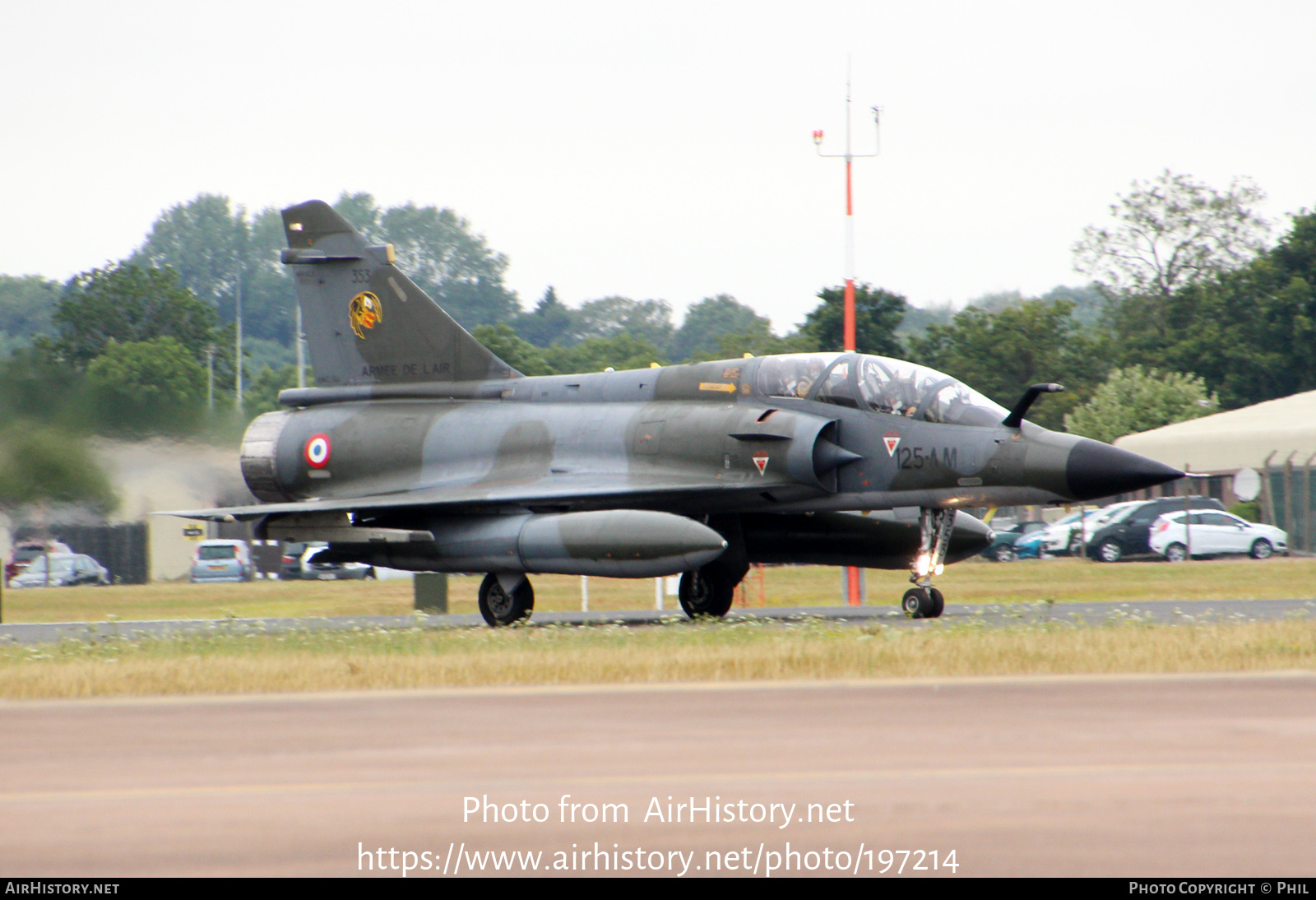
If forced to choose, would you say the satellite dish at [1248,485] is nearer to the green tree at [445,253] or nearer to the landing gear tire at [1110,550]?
the landing gear tire at [1110,550]

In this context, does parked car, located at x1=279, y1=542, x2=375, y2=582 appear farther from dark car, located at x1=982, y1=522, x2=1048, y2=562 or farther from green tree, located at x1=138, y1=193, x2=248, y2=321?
green tree, located at x1=138, y1=193, x2=248, y2=321

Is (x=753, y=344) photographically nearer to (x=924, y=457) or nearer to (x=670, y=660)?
(x=924, y=457)

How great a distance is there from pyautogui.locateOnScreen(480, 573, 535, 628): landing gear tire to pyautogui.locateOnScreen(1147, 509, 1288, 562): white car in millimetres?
20416

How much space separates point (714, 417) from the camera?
17469 millimetres

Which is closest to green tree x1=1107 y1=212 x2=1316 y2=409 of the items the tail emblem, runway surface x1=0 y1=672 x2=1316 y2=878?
the tail emblem

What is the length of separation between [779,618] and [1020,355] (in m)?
52.4

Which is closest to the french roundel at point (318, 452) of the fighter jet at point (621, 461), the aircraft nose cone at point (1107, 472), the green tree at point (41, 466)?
the fighter jet at point (621, 461)

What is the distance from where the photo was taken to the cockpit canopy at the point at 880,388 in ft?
54.6

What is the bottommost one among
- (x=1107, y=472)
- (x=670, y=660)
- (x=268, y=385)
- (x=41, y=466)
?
(x=670, y=660)

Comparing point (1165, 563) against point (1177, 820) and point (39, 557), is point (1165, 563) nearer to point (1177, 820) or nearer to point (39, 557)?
point (1177, 820)

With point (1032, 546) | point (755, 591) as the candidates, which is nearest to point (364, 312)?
point (755, 591)

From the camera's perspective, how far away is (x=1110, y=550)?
34750mm

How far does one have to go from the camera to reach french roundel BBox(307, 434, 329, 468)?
2033 centimetres

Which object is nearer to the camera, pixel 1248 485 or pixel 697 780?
pixel 697 780
